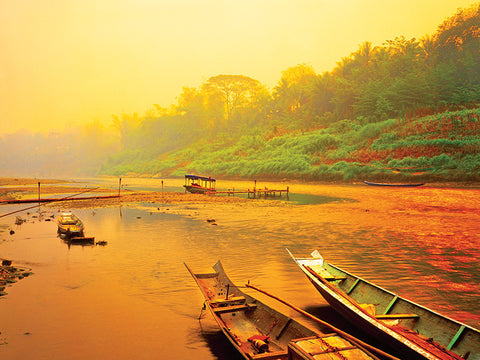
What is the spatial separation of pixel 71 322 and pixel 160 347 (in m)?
3.56

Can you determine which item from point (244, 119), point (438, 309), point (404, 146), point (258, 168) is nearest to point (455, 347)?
point (438, 309)

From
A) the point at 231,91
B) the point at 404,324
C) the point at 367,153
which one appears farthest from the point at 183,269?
the point at 231,91

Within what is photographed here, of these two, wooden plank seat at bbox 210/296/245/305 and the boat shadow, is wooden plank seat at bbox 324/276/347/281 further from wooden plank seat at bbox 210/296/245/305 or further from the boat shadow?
the boat shadow

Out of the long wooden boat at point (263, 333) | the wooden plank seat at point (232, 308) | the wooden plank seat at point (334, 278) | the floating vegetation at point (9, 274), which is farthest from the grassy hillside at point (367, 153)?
the floating vegetation at point (9, 274)

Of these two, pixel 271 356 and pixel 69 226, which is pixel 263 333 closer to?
pixel 271 356

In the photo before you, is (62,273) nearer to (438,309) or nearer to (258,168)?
(438,309)

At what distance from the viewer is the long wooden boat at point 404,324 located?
24.1 feet

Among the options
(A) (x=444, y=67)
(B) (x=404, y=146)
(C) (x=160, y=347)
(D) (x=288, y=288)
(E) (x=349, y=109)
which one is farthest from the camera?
(E) (x=349, y=109)

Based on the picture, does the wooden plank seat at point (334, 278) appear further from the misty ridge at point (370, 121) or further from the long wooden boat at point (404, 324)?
the misty ridge at point (370, 121)

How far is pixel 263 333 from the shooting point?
9.05m

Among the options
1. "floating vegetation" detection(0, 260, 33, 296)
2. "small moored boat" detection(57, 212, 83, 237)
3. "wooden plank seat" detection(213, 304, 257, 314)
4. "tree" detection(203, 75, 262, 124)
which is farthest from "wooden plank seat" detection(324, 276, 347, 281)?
"tree" detection(203, 75, 262, 124)

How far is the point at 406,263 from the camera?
1833 cm

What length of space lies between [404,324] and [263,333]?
355cm

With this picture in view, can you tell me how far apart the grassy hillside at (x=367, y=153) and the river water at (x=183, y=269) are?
3164 centimetres
